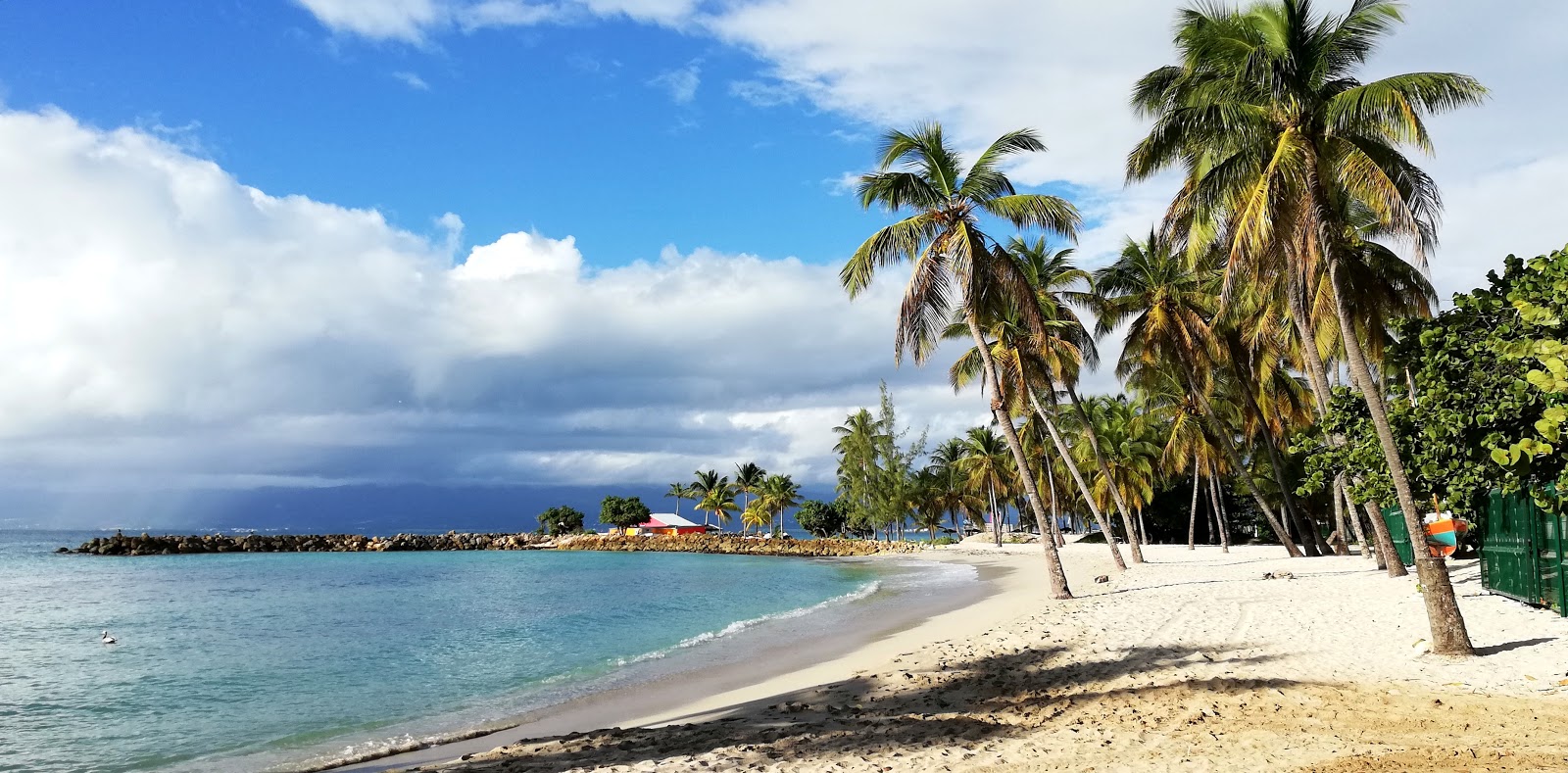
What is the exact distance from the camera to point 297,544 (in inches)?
3863

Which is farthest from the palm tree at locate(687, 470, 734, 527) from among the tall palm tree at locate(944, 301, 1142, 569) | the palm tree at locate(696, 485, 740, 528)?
the tall palm tree at locate(944, 301, 1142, 569)

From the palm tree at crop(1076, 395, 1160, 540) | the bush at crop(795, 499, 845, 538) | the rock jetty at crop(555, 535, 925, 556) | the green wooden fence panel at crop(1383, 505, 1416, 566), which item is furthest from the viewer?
the bush at crop(795, 499, 845, 538)

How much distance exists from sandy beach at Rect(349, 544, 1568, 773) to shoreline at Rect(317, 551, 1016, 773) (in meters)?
0.14

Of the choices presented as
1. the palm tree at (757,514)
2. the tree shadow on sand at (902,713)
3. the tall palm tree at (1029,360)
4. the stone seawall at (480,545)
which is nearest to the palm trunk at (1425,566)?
the tree shadow on sand at (902,713)

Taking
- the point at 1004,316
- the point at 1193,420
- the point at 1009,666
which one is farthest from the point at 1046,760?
the point at 1193,420

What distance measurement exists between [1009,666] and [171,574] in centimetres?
5929

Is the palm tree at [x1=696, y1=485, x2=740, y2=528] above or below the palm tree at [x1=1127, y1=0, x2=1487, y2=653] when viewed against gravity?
below

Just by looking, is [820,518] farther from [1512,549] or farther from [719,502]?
[1512,549]

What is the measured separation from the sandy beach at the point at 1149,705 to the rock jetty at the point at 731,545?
53.2 metres

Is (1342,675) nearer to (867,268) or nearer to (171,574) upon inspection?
(867,268)

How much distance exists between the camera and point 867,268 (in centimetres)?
1822

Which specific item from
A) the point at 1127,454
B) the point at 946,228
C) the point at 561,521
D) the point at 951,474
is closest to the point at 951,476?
the point at 951,474

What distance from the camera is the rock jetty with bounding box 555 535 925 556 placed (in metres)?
68.9

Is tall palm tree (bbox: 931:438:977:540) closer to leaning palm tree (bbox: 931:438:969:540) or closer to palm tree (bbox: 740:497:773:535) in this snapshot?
leaning palm tree (bbox: 931:438:969:540)
